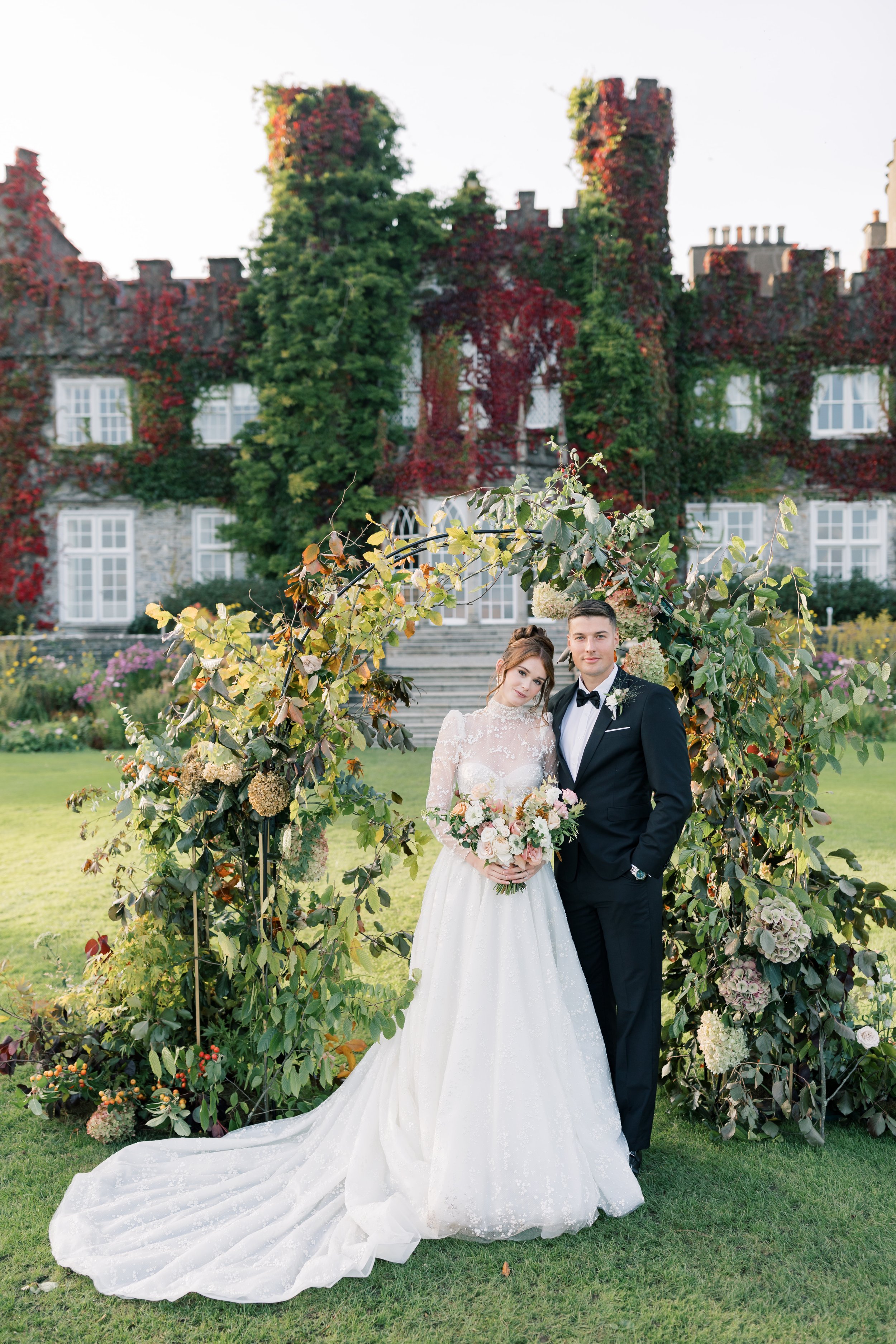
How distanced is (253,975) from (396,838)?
76 centimetres

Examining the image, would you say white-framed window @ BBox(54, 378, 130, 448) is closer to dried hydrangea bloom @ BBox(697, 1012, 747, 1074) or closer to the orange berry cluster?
the orange berry cluster

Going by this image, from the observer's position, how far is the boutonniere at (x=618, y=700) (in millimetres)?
3434

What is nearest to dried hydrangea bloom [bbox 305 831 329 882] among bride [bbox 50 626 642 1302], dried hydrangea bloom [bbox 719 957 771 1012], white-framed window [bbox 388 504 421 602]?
bride [bbox 50 626 642 1302]

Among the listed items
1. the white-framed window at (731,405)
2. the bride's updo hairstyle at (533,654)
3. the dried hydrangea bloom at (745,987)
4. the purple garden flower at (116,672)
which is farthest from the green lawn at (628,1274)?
the white-framed window at (731,405)

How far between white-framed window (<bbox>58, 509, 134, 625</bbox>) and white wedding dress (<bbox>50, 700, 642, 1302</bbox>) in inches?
640

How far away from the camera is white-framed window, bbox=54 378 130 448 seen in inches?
737

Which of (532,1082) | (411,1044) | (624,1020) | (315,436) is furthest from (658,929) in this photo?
(315,436)

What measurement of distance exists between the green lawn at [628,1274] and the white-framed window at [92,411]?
55.5 ft

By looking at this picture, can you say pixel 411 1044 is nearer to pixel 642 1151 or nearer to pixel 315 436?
pixel 642 1151

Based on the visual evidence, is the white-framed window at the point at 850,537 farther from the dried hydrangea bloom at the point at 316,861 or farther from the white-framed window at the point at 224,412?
the dried hydrangea bloom at the point at 316,861

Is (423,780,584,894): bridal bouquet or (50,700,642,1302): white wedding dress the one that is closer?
(50,700,642,1302): white wedding dress

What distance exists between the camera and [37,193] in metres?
18.4

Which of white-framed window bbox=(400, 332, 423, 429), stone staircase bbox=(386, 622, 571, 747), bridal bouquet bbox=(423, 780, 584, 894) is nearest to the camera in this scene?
bridal bouquet bbox=(423, 780, 584, 894)

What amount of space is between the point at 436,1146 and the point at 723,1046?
119 cm
